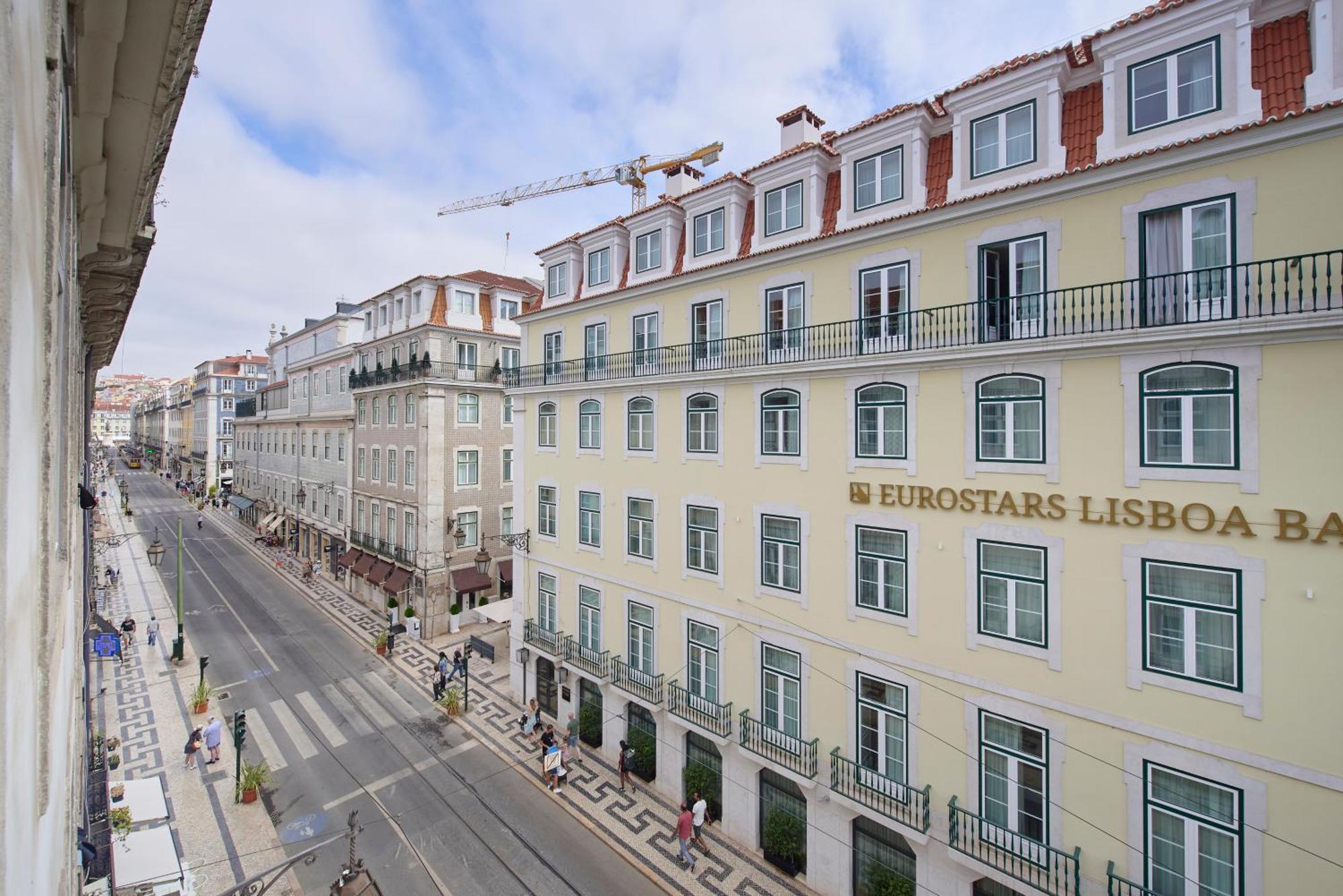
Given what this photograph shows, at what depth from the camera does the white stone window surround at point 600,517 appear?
64.9ft

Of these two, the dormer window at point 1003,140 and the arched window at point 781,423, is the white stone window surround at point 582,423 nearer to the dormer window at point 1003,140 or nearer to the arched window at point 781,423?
the arched window at point 781,423

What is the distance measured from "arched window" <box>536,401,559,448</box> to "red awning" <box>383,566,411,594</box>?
1358cm

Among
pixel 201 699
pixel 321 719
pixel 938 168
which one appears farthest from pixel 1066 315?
pixel 201 699

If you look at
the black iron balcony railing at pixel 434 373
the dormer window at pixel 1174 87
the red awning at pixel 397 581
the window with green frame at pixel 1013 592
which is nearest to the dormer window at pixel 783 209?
the dormer window at pixel 1174 87

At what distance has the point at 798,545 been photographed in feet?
48.9

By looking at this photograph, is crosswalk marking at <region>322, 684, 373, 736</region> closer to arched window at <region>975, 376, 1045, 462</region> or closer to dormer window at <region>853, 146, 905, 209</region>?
arched window at <region>975, 376, 1045, 462</region>

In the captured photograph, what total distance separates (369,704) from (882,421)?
2155 cm

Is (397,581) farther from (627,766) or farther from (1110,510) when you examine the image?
(1110,510)

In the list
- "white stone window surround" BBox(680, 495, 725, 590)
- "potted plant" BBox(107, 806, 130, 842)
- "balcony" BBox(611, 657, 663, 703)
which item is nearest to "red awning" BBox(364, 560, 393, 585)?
"balcony" BBox(611, 657, 663, 703)

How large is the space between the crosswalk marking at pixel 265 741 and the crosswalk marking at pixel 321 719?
1370 millimetres

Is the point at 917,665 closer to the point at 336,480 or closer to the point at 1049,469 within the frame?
the point at 1049,469

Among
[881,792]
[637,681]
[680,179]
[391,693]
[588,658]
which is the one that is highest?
[680,179]

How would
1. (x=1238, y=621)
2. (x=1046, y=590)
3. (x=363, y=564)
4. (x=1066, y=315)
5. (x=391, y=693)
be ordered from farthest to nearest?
(x=363, y=564) → (x=391, y=693) → (x=1046, y=590) → (x=1066, y=315) → (x=1238, y=621)

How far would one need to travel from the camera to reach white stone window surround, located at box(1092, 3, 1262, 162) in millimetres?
9867
